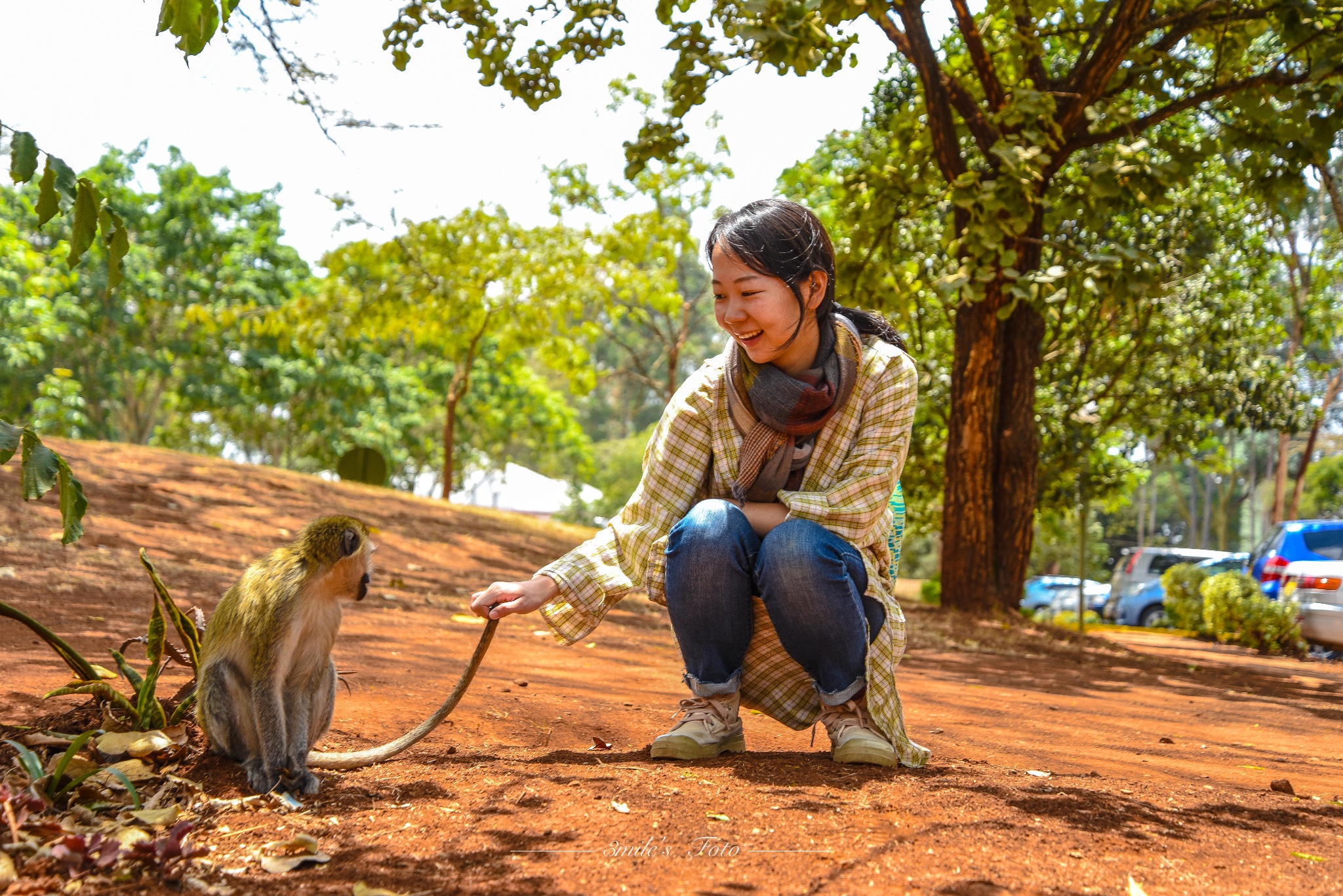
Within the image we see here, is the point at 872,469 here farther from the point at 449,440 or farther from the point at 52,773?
the point at 449,440

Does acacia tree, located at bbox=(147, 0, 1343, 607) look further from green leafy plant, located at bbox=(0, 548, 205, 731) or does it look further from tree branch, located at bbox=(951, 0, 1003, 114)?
green leafy plant, located at bbox=(0, 548, 205, 731)

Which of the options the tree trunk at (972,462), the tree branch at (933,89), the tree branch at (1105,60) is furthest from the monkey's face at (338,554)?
the tree trunk at (972,462)

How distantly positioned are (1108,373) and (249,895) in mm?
14910

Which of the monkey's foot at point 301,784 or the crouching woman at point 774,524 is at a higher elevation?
the crouching woman at point 774,524

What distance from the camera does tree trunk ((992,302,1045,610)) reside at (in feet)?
31.8

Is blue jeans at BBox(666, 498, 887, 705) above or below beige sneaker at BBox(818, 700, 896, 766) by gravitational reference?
above

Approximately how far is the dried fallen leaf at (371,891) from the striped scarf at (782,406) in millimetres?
1489

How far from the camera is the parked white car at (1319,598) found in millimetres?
11672

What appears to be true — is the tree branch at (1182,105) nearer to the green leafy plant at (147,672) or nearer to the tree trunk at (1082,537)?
the tree trunk at (1082,537)

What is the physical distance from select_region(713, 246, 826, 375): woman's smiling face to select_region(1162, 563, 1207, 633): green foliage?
1359 cm

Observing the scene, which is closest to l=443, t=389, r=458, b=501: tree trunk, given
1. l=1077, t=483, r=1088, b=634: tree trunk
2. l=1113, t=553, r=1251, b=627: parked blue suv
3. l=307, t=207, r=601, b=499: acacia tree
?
l=307, t=207, r=601, b=499: acacia tree

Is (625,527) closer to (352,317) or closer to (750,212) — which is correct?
(750,212)

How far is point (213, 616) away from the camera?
2.72 meters

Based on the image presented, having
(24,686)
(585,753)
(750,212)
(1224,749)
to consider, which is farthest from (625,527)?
(1224,749)
